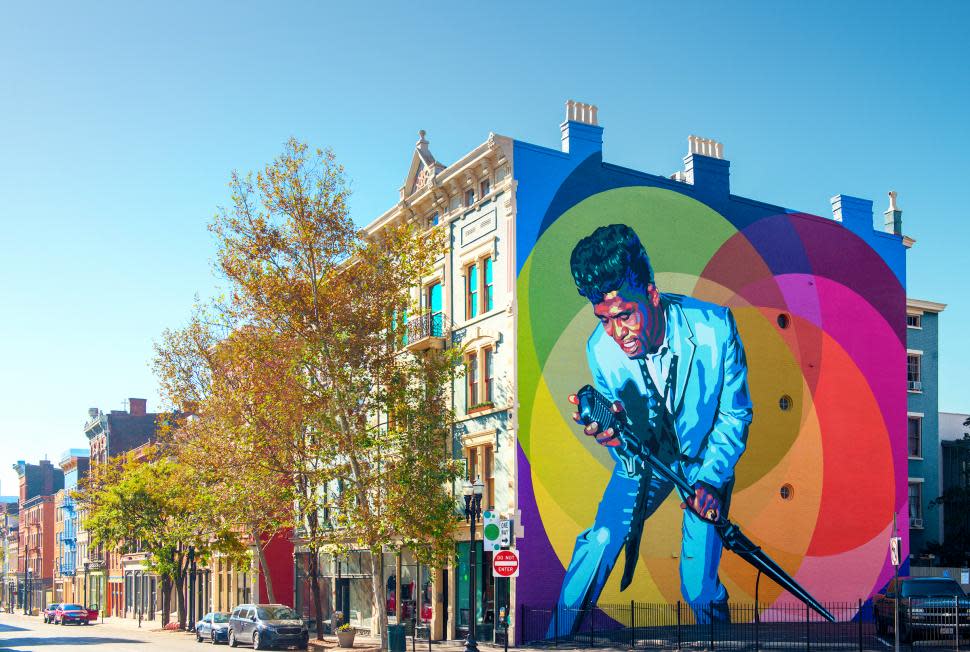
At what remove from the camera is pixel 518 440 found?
34.8 meters

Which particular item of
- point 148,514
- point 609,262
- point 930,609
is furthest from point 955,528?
point 148,514

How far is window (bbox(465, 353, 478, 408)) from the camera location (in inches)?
1499

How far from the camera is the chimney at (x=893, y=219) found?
46.8 m

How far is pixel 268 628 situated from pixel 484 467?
405 inches

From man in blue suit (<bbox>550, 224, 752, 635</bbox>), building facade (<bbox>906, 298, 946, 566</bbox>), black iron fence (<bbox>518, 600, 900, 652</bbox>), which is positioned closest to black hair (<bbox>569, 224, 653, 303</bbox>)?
man in blue suit (<bbox>550, 224, 752, 635</bbox>)

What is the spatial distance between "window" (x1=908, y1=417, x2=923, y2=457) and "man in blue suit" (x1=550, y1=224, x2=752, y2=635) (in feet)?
54.5

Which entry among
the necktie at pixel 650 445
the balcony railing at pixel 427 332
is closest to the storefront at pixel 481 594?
the necktie at pixel 650 445

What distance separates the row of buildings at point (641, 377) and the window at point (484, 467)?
8 cm

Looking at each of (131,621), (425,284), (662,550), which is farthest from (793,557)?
(131,621)

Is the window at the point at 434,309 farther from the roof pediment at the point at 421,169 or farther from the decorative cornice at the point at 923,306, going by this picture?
the decorative cornice at the point at 923,306

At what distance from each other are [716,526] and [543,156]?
14.9 m

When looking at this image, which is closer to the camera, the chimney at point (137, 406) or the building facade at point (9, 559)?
the chimney at point (137, 406)

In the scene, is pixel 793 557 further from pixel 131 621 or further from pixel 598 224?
pixel 131 621

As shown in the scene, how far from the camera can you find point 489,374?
37312mm
